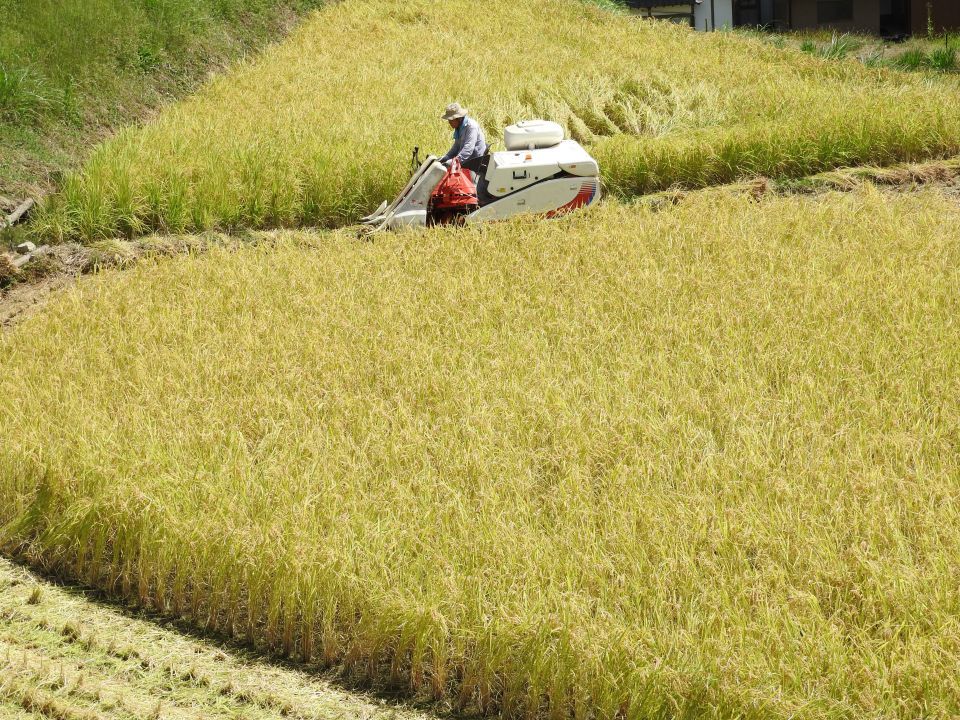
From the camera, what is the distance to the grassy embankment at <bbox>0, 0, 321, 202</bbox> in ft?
28.9

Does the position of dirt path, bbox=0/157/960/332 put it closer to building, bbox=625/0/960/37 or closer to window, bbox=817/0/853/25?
building, bbox=625/0/960/37

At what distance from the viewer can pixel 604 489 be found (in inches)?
133

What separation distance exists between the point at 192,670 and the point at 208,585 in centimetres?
34

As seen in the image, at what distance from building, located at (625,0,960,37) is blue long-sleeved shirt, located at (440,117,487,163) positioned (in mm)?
12770

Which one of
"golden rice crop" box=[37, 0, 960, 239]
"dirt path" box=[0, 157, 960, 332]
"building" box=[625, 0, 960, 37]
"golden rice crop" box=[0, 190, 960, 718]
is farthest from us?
"building" box=[625, 0, 960, 37]

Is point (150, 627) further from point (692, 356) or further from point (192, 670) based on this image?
point (692, 356)

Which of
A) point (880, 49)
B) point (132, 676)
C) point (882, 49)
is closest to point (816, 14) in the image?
point (880, 49)

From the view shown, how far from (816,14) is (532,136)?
50.4ft

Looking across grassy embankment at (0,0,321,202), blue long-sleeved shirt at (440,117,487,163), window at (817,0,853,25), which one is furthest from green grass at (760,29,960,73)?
grassy embankment at (0,0,321,202)

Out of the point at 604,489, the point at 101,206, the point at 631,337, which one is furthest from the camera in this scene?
the point at 101,206

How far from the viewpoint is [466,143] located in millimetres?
6621

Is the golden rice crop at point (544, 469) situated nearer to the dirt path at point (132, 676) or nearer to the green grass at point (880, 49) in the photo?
the dirt path at point (132, 676)

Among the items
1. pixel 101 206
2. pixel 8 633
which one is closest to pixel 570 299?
pixel 8 633

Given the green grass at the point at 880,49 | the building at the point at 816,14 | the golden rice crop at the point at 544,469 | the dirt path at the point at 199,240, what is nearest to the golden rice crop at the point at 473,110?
the dirt path at the point at 199,240
